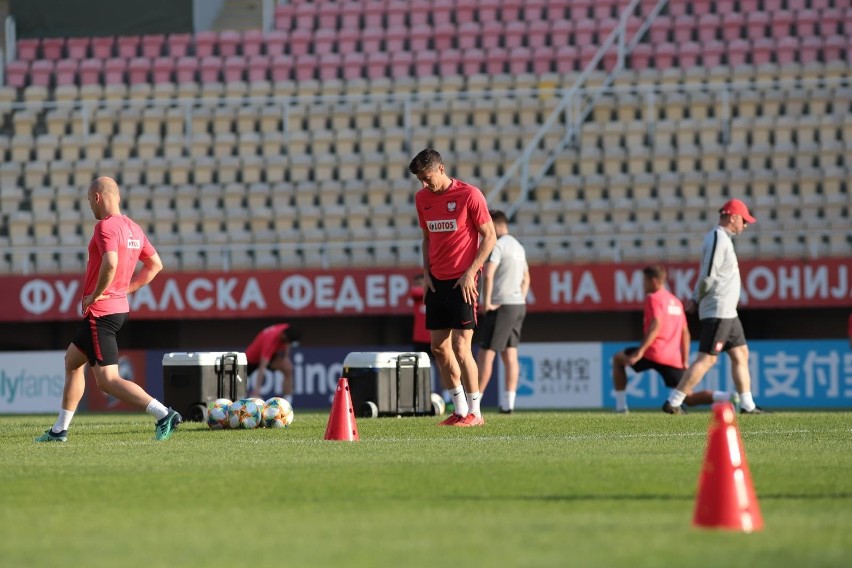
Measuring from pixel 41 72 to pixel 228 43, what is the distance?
3.48 m

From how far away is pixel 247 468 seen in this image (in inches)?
322

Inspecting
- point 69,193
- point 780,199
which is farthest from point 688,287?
point 69,193

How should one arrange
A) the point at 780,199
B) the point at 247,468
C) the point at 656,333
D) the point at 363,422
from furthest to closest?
the point at 780,199 → the point at 656,333 → the point at 363,422 → the point at 247,468

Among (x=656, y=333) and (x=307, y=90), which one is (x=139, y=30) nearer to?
(x=307, y=90)

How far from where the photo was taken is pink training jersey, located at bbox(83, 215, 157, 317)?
1076 centimetres

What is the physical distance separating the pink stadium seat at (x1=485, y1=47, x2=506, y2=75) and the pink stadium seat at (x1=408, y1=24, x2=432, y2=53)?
1288mm

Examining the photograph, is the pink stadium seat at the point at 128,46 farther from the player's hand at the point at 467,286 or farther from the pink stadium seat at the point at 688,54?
the player's hand at the point at 467,286

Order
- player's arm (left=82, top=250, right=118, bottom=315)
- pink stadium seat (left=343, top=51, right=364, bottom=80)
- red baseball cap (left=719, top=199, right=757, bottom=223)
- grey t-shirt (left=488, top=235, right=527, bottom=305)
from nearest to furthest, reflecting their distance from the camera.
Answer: player's arm (left=82, top=250, right=118, bottom=315) → red baseball cap (left=719, top=199, right=757, bottom=223) → grey t-shirt (left=488, top=235, right=527, bottom=305) → pink stadium seat (left=343, top=51, right=364, bottom=80)

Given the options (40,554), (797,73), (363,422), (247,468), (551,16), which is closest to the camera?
(40,554)

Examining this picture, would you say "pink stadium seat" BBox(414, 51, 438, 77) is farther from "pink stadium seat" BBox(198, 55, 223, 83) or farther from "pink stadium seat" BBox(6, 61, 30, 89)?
"pink stadium seat" BBox(6, 61, 30, 89)

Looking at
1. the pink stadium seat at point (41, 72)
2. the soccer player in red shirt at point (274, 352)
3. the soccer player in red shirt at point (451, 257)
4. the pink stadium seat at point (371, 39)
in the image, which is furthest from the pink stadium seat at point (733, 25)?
the soccer player in red shirt at point (451, 257)

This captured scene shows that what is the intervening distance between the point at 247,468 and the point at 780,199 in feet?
57.5

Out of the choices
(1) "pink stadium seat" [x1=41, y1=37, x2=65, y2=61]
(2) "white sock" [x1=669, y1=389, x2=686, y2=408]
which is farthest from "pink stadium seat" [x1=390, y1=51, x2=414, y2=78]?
(2) "white sock" [x1=669, y1=389, x2=686, y2=408]

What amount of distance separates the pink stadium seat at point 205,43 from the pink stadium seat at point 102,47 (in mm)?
1723
